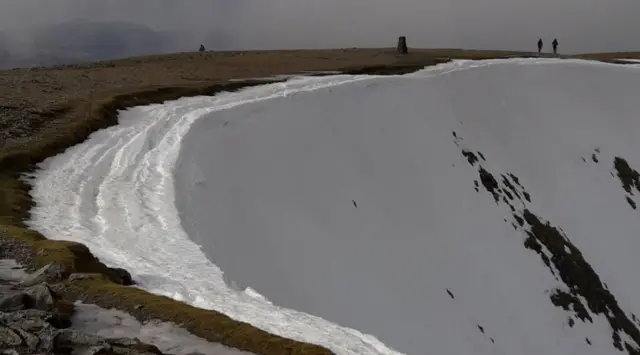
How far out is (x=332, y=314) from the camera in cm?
1597

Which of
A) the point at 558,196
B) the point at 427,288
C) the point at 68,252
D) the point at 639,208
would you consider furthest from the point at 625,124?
the point at 68,252

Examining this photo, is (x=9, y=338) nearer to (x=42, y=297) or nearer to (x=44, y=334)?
(x=44, y=334)

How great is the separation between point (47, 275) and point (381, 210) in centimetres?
1810

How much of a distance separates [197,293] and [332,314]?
603cm

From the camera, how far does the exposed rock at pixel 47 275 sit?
387 inches

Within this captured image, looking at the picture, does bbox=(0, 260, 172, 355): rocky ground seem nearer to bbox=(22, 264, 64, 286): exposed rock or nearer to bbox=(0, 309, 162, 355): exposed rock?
bbox=(0, 309, 162, 355): exposed rock

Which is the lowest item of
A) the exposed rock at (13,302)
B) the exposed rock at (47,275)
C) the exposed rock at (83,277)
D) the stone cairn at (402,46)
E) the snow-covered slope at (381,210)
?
the snow-covered slope at (381,210)

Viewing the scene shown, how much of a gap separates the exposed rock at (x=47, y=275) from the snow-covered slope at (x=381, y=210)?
1.52 m

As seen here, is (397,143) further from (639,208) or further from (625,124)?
(625,124)

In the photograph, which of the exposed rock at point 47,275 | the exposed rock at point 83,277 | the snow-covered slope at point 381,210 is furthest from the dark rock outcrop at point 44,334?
the snow-covered slope at point 381,210

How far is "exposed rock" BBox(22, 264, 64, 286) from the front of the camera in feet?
32.2

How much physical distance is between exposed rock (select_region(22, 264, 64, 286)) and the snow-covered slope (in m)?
1.52

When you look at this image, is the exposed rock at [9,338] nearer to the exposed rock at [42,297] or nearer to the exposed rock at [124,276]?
the exposed rock at [42,297]

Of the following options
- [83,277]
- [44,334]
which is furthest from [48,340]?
[83,277]
